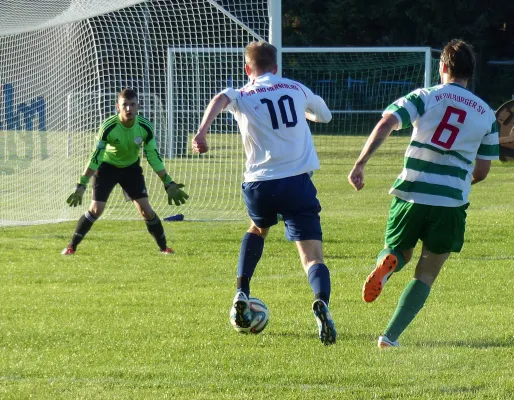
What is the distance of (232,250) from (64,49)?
5047mm

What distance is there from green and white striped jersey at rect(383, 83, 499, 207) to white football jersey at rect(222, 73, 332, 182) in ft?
2.60

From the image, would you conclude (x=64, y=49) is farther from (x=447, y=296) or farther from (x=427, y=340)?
(x=427, y=340)

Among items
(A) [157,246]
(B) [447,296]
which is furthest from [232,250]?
(B) [447,296]

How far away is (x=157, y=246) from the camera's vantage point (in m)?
11.4

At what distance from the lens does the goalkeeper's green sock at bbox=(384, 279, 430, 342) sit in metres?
6.08

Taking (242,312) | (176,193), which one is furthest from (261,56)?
(176,193)

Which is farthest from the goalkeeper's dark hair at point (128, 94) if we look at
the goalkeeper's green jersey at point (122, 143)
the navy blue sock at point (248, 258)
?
the navy blue sock at point (248, 258)

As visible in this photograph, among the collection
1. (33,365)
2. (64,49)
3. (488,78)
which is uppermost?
(33,365)

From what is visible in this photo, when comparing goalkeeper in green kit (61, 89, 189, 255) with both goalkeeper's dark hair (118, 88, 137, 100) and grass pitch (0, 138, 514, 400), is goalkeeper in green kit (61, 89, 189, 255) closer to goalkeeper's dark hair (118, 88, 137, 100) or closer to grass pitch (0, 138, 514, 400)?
goalkeeper's dark hair (118, 88, 137, 100)

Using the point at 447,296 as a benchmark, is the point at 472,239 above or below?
below

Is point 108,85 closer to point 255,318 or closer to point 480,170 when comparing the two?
point 255,318

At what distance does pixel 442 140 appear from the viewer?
598 centimetres

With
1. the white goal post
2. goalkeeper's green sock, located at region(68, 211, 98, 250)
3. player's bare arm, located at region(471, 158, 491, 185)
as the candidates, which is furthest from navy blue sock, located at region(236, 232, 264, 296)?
the white goal post

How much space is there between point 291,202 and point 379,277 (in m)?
0.86
